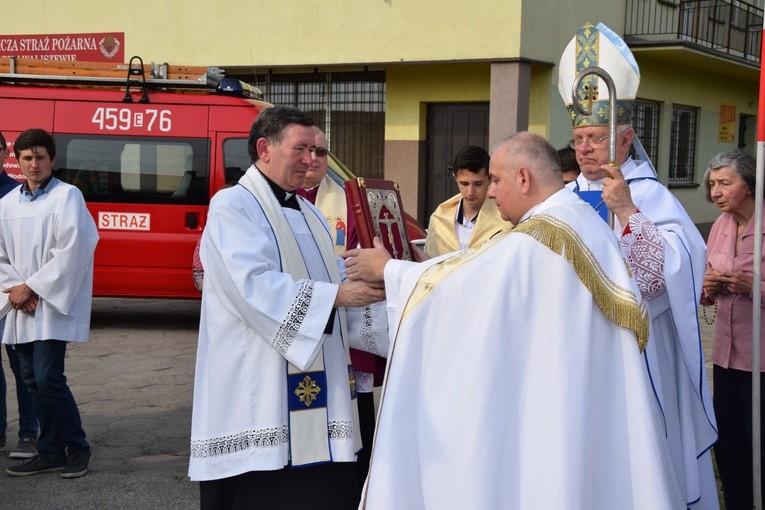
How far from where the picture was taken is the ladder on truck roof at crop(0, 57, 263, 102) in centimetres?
978

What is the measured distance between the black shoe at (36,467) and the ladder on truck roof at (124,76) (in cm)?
500

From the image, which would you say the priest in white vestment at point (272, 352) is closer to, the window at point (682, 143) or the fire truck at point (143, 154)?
the fire truck at point (143, 154)

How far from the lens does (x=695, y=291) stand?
12.5 feet

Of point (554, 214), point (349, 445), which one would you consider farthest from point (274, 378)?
point (554, 214)

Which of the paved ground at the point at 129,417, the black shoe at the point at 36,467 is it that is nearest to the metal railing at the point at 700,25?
the paved ground at the point at 129,417

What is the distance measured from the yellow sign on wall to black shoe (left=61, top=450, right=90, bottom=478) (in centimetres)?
1924

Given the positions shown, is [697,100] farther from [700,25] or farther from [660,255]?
[660,255]

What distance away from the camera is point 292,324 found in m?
3.49

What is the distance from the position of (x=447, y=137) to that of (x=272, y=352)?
12908mm

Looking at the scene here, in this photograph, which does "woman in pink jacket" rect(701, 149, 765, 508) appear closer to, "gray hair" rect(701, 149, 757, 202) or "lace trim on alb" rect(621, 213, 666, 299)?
"gray hair" rect(701, 149, 757, 202)

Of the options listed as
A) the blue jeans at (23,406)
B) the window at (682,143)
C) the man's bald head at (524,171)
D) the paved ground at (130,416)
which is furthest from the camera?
the window at (682,143)

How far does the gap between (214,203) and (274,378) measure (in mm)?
677

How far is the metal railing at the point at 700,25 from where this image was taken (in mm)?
18156

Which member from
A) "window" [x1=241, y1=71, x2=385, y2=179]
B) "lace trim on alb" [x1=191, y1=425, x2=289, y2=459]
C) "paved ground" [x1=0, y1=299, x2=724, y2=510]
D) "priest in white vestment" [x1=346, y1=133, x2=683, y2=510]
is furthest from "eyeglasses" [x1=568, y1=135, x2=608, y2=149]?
"window" [x1=241, y1=71, x2=385, y2=179]
